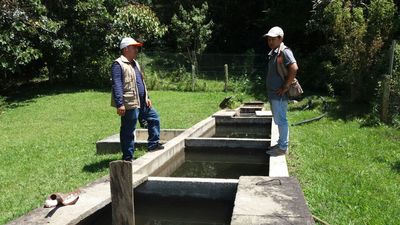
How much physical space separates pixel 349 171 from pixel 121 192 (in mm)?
3243

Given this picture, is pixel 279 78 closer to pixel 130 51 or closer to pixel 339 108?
pixel 130 51

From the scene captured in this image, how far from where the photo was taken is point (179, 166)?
296 inches

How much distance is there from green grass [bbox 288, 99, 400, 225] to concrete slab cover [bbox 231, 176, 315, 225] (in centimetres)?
33

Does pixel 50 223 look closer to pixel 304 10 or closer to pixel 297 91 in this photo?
pixel 297 91

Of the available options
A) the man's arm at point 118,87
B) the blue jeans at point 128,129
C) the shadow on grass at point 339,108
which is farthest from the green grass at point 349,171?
the man's arm at point 118,87

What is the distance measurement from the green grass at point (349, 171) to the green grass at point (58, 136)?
2750 mm

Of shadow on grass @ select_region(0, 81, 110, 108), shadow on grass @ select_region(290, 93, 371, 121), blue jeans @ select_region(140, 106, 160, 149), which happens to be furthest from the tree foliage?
blue jeans @ select_region(140, 106, 160, 149)

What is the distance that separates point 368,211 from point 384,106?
6.37m

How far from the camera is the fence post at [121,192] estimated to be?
425 centimetres

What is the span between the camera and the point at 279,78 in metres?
6.64

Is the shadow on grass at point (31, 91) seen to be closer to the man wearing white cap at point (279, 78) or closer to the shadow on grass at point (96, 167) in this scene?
the shadow on grass at point (96, 167)

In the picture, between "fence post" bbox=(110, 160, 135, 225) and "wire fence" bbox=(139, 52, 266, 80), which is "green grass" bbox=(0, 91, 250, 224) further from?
"wire fence" bbox=(139, 52, 266, 80)

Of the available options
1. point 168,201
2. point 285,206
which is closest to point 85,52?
point 168,201

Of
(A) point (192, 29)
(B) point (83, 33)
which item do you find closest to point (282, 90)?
(B) point (83, 33)
